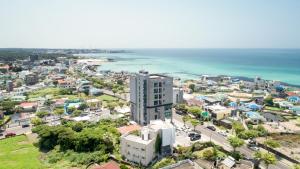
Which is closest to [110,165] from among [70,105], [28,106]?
[70,105]

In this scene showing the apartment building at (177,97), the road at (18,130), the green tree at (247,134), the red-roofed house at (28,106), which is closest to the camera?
the green tree at (247,134)

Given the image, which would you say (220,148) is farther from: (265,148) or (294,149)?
(294,149)

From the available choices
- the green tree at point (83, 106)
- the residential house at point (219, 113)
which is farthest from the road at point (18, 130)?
the residential house at point (219, 113)

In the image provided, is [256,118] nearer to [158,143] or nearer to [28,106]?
[158,143]

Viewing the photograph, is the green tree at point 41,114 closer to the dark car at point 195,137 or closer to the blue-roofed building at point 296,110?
the dark car at point 195,137

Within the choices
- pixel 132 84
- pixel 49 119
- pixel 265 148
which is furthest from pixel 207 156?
pixel 49 119

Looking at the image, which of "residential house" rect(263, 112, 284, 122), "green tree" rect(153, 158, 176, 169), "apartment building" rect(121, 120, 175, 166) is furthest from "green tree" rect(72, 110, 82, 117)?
"residential house" rect(263, 112, 284, 122)
